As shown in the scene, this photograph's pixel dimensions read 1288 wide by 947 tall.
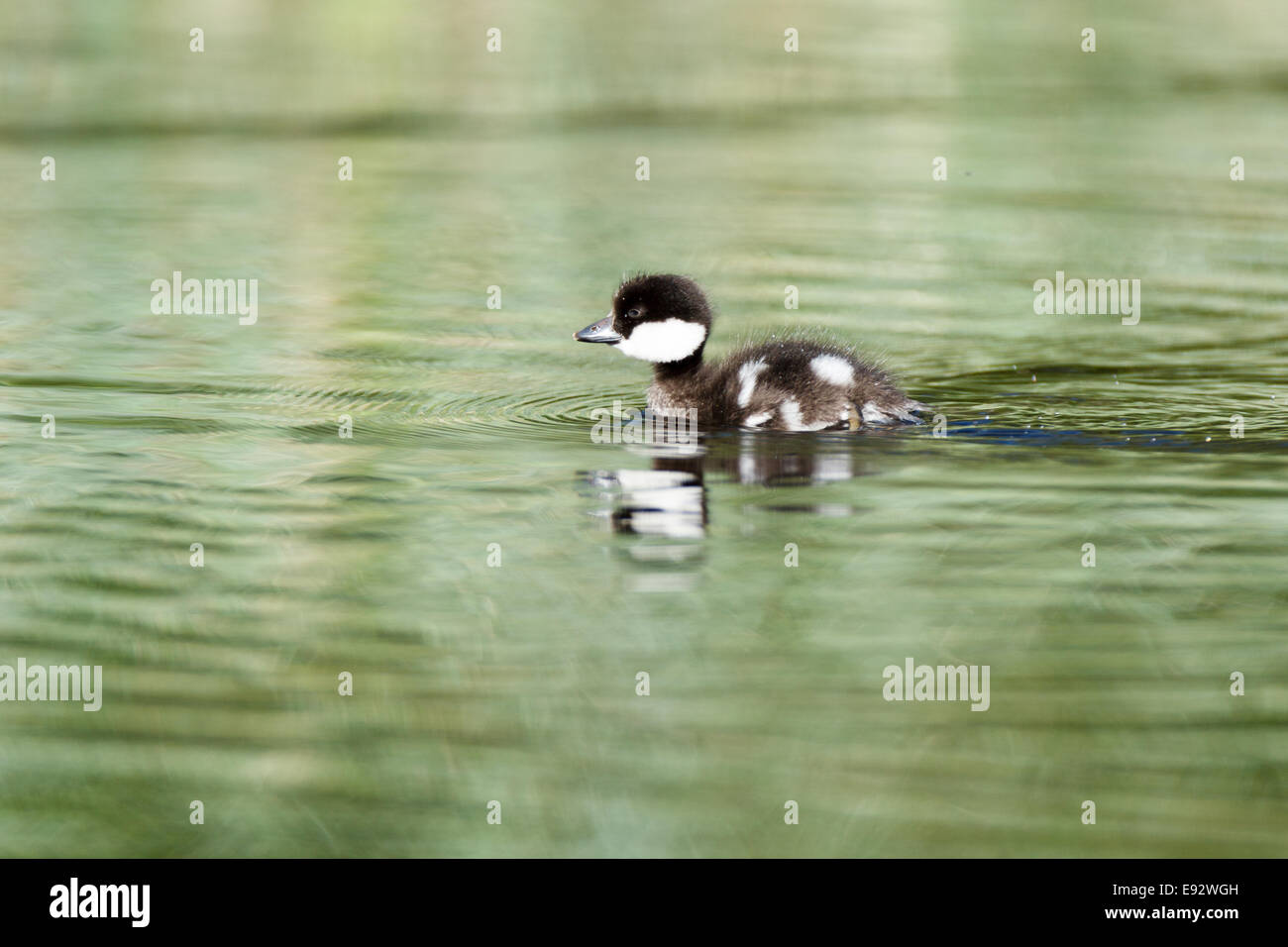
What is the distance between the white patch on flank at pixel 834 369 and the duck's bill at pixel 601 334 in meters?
0.81

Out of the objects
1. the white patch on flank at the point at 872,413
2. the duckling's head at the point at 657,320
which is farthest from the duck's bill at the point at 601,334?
the white patch on flank at the point at 872,413

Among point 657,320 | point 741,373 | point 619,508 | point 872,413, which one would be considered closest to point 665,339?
point 657,320

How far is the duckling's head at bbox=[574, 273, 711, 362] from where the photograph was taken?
295 inches

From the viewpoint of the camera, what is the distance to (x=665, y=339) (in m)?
7.55

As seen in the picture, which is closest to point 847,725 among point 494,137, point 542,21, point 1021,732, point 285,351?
point 1021,732

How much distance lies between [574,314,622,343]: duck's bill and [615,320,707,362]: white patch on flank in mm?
43

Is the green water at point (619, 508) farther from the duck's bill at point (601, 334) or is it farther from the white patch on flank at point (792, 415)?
the duck's bill at point (601, 334)

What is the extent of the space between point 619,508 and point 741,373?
136 cm

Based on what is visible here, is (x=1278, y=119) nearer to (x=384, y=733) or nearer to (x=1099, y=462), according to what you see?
(x=1099, y=462)

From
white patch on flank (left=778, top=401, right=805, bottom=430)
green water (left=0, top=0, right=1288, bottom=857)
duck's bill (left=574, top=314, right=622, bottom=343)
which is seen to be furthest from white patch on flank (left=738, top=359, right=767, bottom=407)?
duck's bill (left=574, top=314, right=622, bottom=343)

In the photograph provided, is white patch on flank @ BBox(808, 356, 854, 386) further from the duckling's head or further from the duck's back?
the duckling's head

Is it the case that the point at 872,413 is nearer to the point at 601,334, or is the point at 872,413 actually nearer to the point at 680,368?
the point at 680,368

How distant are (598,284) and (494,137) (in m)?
4.85

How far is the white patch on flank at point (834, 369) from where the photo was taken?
7168 mm
